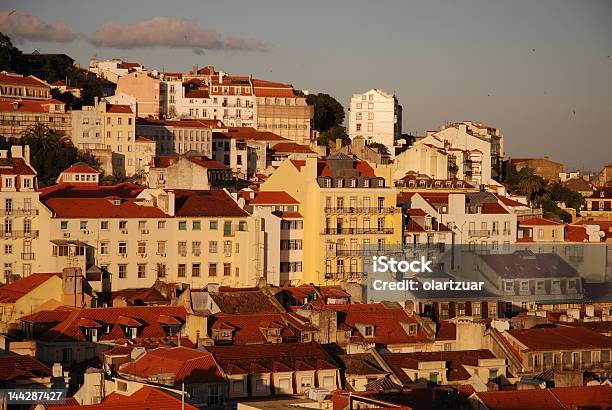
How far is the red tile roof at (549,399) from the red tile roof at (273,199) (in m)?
30.8

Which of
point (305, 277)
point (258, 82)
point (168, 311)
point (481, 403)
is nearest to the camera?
point (481, 403)

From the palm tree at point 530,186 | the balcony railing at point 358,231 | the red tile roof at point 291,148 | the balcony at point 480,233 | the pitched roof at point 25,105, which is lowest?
the balcony at point 480,233

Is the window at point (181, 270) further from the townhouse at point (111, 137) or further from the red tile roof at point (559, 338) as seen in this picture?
the townhouse at point (111, 137)

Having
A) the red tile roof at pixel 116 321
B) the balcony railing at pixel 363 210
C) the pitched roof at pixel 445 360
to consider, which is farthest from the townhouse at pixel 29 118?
the pitched roof at pixel 445 360

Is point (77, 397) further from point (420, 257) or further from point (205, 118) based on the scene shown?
point (205, 118)

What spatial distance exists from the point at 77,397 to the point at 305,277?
29842 millimetres

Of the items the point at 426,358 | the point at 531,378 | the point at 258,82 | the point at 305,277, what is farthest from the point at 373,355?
A: the point at 258,82

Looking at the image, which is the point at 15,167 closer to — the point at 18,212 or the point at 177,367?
the point at 18,212

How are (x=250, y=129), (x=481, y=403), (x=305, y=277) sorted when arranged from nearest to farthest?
(x=481, y=403), (x=305, y=277), (x=250, y=129)

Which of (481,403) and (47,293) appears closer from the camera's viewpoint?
(481,403)

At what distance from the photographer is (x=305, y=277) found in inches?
2694

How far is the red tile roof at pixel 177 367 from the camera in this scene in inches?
1634

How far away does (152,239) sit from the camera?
6538 centimetres

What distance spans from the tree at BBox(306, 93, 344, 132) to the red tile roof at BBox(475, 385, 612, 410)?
290 feet
